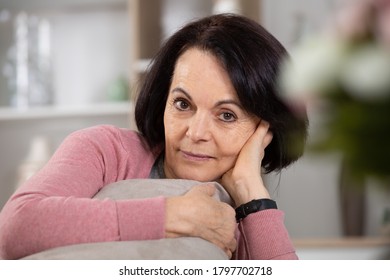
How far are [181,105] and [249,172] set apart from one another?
0.14 m

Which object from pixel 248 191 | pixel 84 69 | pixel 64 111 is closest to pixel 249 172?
pixel 248 191

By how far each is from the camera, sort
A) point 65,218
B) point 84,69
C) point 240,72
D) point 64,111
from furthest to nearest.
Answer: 1. point 84,69
2. point 64,111
3. point 240,72
4. point 65,218

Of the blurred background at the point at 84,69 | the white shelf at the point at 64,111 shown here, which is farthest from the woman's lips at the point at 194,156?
the white shelf at the point at 64,111

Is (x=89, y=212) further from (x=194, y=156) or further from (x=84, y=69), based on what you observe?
(x=84, y=69)

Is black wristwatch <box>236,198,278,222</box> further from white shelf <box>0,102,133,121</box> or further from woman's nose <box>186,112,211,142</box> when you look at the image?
white shelf <box>0,102,133,121</box>

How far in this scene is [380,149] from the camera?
0.40 metres

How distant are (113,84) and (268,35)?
1.42 metres

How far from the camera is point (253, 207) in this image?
3.07ft

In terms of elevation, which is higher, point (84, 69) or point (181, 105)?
point (181, 105)

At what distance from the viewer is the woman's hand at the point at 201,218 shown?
0.82 metres

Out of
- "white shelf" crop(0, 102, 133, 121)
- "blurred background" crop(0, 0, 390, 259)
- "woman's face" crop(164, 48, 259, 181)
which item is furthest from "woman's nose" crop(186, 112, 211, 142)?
"white shelf" crop(0, 102, 133, 121)

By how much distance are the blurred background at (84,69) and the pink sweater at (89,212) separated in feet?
3.27
